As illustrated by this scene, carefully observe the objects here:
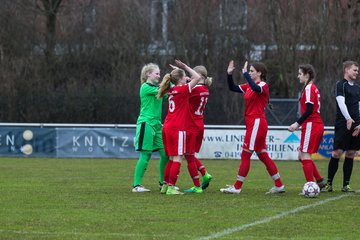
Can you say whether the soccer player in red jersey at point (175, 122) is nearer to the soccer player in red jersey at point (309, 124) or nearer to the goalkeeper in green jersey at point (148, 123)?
the goalkeeper in green jersey at point (148, 123)

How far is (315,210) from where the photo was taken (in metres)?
11.4

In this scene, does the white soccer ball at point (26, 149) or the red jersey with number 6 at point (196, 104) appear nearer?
the red jersey with number 6 at point (196, 104)

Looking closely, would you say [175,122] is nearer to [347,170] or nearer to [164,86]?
[164,86]

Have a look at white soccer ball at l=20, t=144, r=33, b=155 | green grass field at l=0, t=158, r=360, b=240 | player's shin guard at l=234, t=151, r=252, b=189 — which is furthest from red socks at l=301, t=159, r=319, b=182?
white soccer ball at l=20, t=144, r=33, b=155

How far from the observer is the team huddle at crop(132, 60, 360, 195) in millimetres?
13305

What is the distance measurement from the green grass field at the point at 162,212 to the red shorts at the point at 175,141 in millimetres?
680

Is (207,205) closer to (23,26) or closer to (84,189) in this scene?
(84,189)

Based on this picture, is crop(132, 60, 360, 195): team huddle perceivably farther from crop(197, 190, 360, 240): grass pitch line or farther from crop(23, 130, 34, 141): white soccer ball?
crop(23, 130, 34, 141): white soccer ball

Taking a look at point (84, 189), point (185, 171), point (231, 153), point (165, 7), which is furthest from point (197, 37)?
point (84, 189)

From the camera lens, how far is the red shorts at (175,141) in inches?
523

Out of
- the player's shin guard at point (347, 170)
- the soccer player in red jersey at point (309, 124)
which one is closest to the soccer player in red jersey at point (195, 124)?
the soccer player in red jersey at point (309, 124)

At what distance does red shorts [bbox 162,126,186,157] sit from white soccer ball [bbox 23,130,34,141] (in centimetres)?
1429

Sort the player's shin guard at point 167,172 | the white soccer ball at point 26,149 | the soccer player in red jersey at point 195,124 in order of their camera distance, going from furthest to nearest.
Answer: the white soccer ball at point 26,149, the soccer player in red jersey at point 195,124, the player's shin guard at point 167,172

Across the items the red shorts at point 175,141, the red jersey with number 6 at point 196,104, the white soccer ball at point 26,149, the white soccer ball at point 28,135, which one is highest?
the red jersey with number 6 at point 196,104
